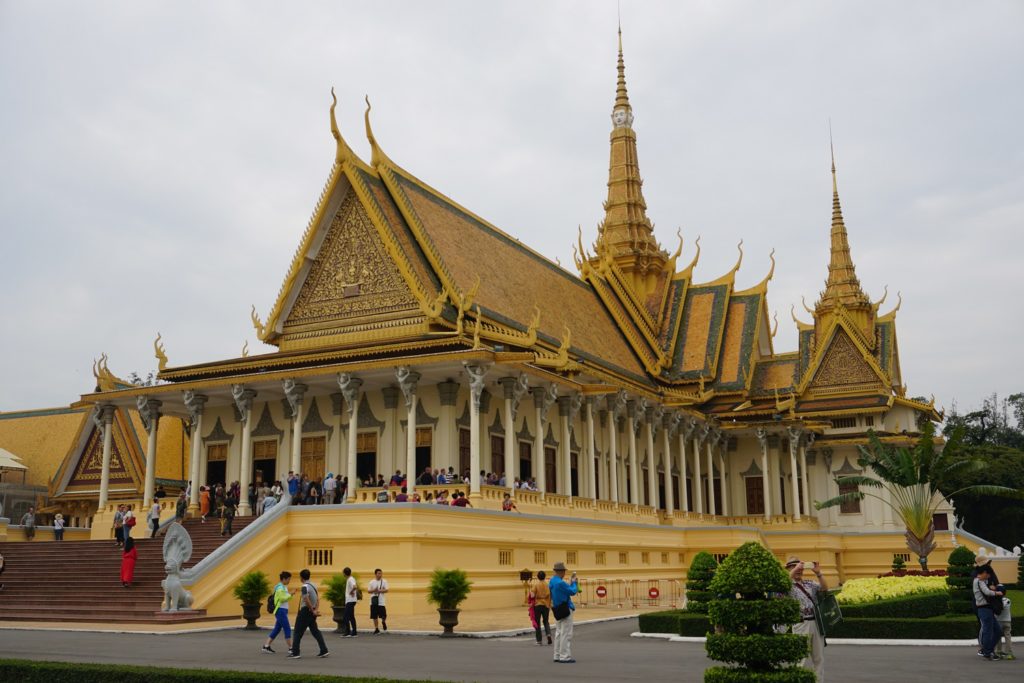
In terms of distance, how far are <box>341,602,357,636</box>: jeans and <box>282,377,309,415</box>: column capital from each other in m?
9.42

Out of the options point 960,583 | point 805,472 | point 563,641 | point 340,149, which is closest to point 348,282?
point 340,149

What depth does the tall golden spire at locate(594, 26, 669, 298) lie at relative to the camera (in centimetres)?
4416

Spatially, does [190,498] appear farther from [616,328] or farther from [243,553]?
[616,328]

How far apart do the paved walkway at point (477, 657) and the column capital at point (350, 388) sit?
859 cm

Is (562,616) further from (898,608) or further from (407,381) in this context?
(407,381)

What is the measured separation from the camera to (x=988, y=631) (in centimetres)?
1266

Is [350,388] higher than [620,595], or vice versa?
[350,388]

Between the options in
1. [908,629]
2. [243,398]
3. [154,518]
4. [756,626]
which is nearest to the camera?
[756,626]

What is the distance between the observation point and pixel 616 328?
129 feet

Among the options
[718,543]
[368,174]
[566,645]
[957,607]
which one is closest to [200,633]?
[566,645]

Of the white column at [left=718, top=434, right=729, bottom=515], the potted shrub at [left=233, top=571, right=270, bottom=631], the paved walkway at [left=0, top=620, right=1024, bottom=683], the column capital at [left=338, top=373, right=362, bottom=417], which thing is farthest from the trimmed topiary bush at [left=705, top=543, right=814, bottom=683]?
the white column at [left=718, top=434, right=729, bottom=515]

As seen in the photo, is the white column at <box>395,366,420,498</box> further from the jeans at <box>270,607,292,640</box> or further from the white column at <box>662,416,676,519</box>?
the white column at <box>662,416,676,519</box>

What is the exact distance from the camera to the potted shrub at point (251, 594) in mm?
17000

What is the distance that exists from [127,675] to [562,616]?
522cm
